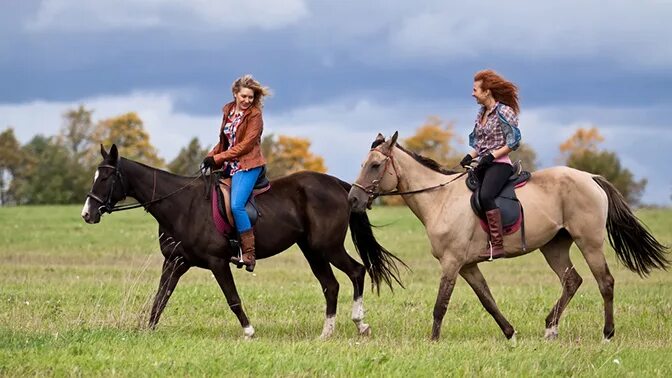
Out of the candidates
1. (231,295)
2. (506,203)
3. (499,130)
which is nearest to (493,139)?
(499,130)

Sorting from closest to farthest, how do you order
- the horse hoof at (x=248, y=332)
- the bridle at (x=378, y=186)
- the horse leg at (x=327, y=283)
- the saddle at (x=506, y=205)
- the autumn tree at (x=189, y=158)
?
the bridle at (x=378, y=186) → the saddle at (x=506, y=205) → the horse hoof at (x=248, y=332) → the horse leg at (x=327, y=283) → the autumn tree at (x=189, y=158)

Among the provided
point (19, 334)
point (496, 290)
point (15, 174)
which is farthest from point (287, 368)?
point (15, 174)

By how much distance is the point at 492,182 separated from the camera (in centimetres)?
1085

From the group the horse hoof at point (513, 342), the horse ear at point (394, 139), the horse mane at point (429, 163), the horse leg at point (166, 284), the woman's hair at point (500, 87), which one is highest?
the woman's hair at point (500, 87)

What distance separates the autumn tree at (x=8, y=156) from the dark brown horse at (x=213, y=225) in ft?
252

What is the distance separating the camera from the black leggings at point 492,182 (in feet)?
35.4

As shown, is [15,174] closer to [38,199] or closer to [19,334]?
[38,199]

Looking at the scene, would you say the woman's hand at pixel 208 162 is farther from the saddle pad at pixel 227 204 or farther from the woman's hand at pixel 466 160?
the woman's hand at pixel 466 160

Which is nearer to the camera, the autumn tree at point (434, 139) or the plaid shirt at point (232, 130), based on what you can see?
the plaid shirt at point (232, 130)

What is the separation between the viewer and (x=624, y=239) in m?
12.0

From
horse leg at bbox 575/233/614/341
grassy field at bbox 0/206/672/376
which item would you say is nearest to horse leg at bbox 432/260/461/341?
grassy field at bbox 0/206/672/376

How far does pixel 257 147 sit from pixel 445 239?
2.64 metres

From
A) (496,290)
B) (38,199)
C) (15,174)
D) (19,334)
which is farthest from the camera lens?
(15,174)

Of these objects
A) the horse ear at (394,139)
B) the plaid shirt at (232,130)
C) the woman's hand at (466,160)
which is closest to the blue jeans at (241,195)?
the plaid shirt at (232,130)
